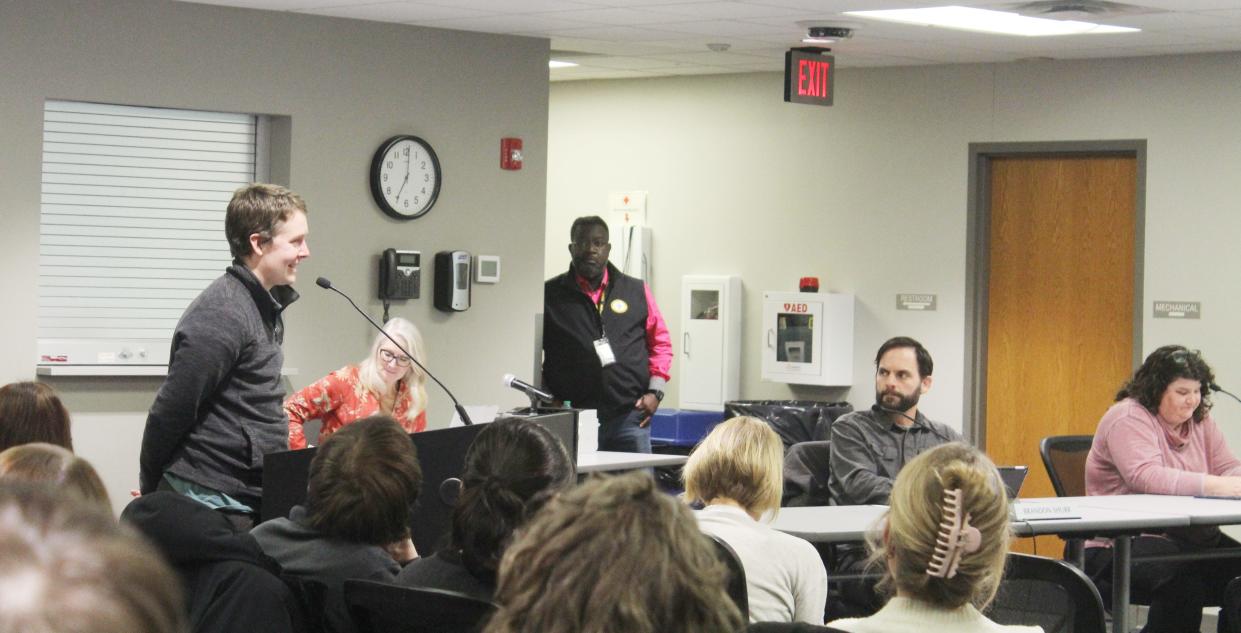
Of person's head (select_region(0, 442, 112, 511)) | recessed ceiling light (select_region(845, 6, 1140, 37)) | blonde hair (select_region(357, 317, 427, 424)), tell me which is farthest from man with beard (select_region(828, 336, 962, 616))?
person's head (select_region(0, 442, 112, 511))

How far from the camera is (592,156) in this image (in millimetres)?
9922

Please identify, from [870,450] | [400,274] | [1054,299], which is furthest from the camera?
[1054,299]

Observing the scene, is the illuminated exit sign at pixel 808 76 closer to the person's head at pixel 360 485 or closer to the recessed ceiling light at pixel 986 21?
the recessed ceiling light at pixel 986 21

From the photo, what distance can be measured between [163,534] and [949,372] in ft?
21.7

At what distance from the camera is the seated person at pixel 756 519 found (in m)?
3.20

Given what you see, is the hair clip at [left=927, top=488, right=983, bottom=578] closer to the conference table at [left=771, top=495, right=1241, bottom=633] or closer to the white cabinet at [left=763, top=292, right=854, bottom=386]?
the conference table at [left=771, top=495, right=1241, bottom=633]

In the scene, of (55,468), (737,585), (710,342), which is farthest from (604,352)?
(55,468)

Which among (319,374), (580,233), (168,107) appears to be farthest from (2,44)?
(580,233)

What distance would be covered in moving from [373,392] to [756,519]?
2457 mm

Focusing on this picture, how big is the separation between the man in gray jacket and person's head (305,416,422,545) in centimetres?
73

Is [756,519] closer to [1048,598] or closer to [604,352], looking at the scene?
[1048,598]

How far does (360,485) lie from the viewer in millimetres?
3041

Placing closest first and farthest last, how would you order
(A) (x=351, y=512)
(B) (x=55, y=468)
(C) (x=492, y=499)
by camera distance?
(B) (x=55, y=468) < (C) (x=492, y=499) < (A) (x=351, y=512)

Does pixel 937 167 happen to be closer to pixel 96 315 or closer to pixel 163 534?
pixel 96 315
